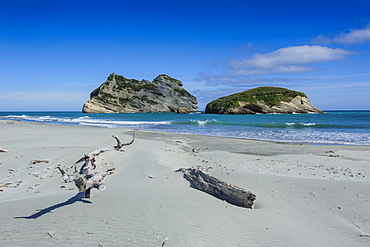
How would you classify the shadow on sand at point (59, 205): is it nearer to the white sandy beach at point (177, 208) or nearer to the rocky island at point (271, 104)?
the white sandy beach at point (177, 208)

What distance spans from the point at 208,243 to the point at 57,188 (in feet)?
17.1

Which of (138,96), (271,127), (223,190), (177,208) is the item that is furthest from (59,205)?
(138,96)

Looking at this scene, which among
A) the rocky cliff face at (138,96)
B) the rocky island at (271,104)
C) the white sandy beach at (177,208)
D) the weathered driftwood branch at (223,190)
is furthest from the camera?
the rocky cliff face at (138,96)

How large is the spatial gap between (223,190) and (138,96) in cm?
12048

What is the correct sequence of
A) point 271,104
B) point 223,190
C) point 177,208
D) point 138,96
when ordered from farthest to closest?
point 138,96 < point 271,104 < point 223,190 < point 177,208

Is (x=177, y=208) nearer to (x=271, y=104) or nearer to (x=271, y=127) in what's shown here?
(x=271, y=127)

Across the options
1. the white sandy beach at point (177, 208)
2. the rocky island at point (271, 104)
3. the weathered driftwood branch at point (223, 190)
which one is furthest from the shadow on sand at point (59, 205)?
the rocky island at point (271, 104)

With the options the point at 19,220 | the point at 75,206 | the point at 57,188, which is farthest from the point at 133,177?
the point at 19,220

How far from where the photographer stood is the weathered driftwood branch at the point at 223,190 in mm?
5629

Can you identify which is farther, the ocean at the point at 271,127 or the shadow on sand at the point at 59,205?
the ocean at the point at 271,127

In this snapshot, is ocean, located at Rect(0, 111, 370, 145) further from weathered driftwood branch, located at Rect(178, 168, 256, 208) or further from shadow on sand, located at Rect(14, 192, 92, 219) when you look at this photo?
shadow on sand, located at Rect(14, 192, 92, 219)

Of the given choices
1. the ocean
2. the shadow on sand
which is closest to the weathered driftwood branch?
the shadow on sand

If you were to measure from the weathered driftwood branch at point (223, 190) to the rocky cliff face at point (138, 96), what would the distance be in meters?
111

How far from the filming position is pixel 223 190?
5902mm
